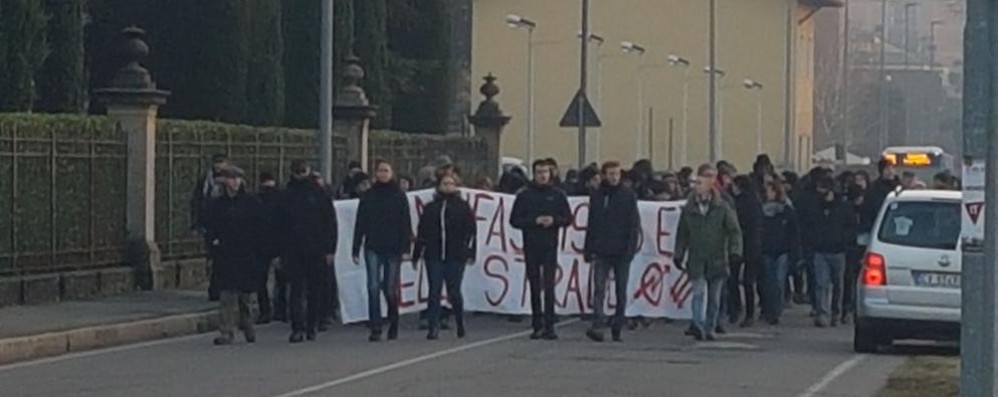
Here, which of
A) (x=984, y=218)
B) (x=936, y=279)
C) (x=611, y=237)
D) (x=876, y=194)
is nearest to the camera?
(x=984, y=218)

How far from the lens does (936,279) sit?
2136 centimetres

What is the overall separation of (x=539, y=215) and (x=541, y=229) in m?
0.13

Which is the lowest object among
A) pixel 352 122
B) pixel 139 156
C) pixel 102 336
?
pixel 102 336

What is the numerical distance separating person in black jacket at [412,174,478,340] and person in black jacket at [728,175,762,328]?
318cm

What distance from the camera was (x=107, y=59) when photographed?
125 ft

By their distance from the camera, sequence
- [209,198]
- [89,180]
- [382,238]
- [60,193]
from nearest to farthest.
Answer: [382,238] < [209,198] < [60,193] < [89,180]

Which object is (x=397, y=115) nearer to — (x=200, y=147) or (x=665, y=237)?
(x=200, y=147)

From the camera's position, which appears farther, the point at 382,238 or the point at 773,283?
the point at 773,283

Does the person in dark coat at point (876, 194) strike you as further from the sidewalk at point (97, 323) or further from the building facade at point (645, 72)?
the building facade at point (645, 72)

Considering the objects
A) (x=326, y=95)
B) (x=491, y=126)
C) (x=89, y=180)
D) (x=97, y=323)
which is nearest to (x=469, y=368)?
(x=97, y=323)

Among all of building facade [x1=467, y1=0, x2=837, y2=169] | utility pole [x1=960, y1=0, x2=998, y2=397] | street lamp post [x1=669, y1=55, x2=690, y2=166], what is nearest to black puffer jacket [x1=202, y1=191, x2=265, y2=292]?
utility pole [x1=960, y1=0, x2=998, y2=397]

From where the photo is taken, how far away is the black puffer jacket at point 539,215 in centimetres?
2273

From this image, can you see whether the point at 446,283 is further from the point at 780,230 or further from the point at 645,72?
the point at 645,72

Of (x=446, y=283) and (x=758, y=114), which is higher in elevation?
(x=758, y=114)
